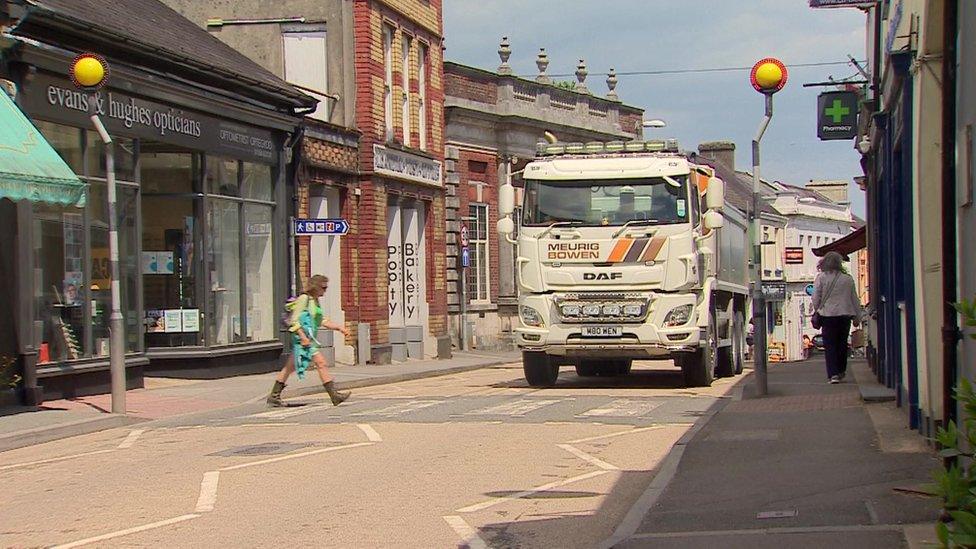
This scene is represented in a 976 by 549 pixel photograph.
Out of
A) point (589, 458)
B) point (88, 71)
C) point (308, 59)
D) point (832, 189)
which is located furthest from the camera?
point (832, 189)

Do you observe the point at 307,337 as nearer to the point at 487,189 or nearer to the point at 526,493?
the point at 526,493

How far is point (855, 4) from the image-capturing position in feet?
52.7

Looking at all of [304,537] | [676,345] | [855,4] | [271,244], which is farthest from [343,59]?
[304,537]

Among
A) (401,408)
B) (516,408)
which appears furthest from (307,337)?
(516,408)

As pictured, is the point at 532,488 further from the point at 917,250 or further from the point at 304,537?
the point at 917,250

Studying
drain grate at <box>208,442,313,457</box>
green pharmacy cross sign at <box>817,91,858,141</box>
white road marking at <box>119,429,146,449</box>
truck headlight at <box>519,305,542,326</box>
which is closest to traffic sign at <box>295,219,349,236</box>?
truck headlight at <box>519,305,542,326</box>

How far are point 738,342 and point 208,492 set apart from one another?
1637 centimetres

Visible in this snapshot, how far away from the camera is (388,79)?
3222cm

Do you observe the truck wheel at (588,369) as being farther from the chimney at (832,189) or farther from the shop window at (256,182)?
the chimney at (832,189)

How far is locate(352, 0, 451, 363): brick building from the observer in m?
30.7

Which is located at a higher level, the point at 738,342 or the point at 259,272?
the point at 259,272

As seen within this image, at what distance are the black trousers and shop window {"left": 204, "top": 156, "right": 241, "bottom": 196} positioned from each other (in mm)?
10797

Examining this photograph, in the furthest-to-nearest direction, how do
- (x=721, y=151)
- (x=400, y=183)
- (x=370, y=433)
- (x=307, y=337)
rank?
(x=721, y=151), (x=400, y=183), (x=307, y=337), (x=370, y=433)

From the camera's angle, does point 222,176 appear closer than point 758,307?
No
